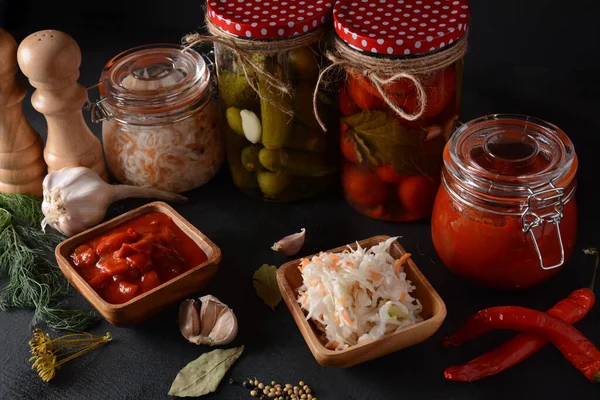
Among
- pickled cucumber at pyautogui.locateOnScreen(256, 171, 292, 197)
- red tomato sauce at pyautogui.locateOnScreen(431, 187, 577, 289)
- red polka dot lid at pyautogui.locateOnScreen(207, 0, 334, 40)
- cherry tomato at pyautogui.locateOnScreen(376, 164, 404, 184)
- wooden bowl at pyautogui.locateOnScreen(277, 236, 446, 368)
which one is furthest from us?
pickled cucumber at pyautogui.locateOnScreen(256, 171, 292, 197)

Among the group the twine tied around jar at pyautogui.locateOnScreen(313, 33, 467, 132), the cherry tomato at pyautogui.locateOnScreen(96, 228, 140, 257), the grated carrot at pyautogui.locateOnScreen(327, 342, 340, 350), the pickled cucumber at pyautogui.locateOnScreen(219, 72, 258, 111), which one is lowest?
the grated carrot at pyautogui.locateOnScreen(327, 342, 340, 350)

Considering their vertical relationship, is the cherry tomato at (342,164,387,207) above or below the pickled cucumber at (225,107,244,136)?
below

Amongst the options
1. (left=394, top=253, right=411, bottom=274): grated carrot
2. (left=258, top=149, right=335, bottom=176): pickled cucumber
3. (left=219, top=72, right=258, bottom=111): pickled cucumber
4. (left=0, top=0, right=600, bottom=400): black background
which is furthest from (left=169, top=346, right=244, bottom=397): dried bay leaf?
(left=219, top=72, right=258, bottom=111): pickled cucumber

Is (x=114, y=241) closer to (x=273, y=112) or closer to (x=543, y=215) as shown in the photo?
(x=273, y=112)

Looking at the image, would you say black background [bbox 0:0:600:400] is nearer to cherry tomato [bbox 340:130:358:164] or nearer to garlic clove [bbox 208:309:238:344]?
garlic clove [bbox 208:309:238:344]

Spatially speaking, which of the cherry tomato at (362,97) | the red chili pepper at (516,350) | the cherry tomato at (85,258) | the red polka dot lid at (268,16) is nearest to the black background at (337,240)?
the red chili pepper at (516,350)

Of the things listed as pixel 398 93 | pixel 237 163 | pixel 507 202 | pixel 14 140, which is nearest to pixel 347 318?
pixel 507 202

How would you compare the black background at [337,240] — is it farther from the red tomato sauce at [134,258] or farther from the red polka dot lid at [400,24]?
the red polka dot lid at [400,24]

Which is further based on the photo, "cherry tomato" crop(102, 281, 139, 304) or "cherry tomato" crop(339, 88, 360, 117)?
"cherry tomato" crop(339, 88, 360, 117)
